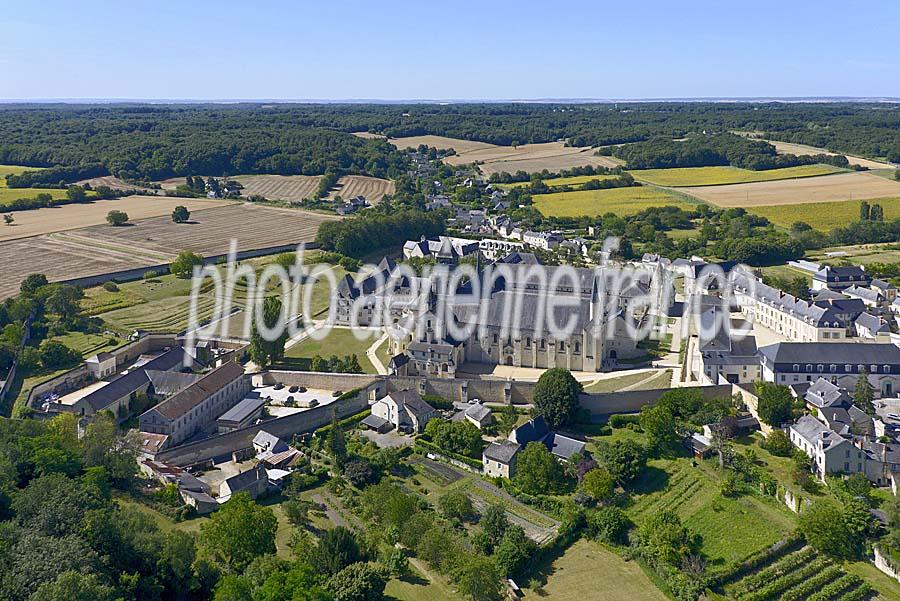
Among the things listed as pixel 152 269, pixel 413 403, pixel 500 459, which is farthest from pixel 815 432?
pixel 152 269

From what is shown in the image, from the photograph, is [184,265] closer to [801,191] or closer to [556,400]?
[556,400]

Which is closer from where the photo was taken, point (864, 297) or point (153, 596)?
point (153, 596)

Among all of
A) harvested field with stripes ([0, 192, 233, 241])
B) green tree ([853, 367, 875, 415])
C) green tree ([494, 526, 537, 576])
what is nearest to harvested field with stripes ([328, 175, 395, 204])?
harvested field with stripes ([0, 192, 233, 241])

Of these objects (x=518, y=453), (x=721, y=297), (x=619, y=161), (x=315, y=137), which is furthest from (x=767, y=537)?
(x=315, y=137)

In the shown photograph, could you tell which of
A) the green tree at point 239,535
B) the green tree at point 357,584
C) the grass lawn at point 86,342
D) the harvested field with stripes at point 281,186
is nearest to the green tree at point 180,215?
the harvested field with stripes at point 281,186

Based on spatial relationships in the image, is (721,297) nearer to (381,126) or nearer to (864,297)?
(864,297)

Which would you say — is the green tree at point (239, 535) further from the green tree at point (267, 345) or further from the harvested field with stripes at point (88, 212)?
the harvested field with stripes at point (88, 212)
